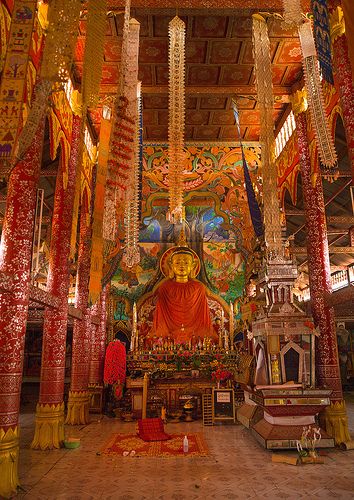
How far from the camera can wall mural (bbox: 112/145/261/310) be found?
15102 millimetres

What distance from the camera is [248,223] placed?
14820 millimetres

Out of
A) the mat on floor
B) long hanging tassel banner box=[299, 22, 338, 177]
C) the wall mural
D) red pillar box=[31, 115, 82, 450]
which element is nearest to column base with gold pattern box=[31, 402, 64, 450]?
red pillar box=[31, 115, 82, 450]

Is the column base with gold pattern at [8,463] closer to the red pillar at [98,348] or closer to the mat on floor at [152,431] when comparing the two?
the mat on floor at [152,431]

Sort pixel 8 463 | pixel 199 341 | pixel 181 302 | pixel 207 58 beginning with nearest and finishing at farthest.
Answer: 1. pixel 8 463
2. pixel 207 58
3. pixel 199 341
4. pixel 181 302

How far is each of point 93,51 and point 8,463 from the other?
625 centimetres

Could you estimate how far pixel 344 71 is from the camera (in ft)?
21.7

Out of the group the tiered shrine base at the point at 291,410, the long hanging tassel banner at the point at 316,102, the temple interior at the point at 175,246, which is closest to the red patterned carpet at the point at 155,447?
the temple interior at the point at 175,246

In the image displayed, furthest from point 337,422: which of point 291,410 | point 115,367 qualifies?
point 115,367

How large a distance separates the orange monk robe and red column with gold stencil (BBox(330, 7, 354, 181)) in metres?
10.7

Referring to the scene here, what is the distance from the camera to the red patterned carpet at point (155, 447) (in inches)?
307

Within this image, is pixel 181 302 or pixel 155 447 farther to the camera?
pixel 181 302

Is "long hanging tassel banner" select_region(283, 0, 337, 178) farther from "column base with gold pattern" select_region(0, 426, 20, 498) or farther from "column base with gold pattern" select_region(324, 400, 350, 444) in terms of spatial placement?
"column base with gold pattern" select_region(0, 426, 20, 498)

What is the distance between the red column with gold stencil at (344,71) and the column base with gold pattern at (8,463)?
6911 mm

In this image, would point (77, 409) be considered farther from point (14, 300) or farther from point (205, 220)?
point (205, 220)
